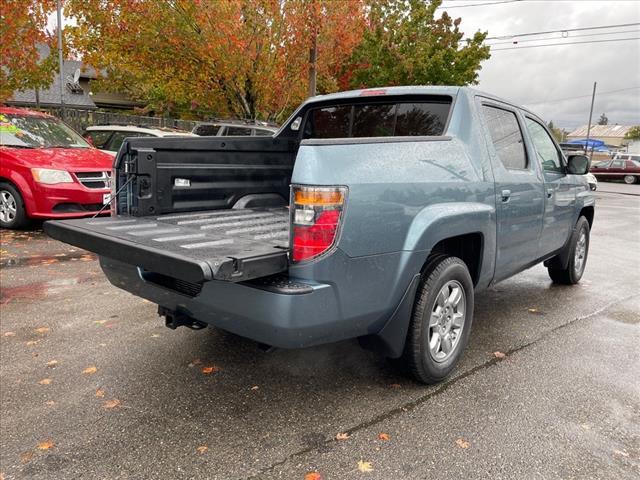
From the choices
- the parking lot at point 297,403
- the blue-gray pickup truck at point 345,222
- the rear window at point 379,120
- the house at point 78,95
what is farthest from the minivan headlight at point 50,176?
the house at point 78,95

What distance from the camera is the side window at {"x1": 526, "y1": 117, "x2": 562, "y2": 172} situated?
183 inches

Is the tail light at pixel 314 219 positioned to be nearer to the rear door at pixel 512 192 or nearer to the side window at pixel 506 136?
the rear door at pixel 512 192

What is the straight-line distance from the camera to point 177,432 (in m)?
2.78

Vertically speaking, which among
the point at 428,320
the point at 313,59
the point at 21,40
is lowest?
the point at 428,320

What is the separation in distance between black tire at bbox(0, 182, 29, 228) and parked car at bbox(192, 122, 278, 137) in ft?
12.9

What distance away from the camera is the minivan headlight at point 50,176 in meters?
7.30

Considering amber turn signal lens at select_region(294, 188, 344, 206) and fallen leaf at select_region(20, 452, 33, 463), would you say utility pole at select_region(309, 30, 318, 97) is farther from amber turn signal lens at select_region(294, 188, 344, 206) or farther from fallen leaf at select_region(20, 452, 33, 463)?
fallen leaf at select_region(20, 452, 33, 463)

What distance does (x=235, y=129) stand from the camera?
1158 cm

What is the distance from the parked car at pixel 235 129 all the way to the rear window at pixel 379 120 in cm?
609

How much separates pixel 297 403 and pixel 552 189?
10.2 feet

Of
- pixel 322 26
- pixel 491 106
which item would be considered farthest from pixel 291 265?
pixel 322 26

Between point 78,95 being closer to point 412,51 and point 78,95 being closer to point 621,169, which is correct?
point 412,51

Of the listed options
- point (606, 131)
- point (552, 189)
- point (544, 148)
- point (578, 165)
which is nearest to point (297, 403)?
point (552, 189)

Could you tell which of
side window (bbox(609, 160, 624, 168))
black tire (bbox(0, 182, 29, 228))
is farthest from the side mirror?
side window (bbox(609, 160, 624, 168))
